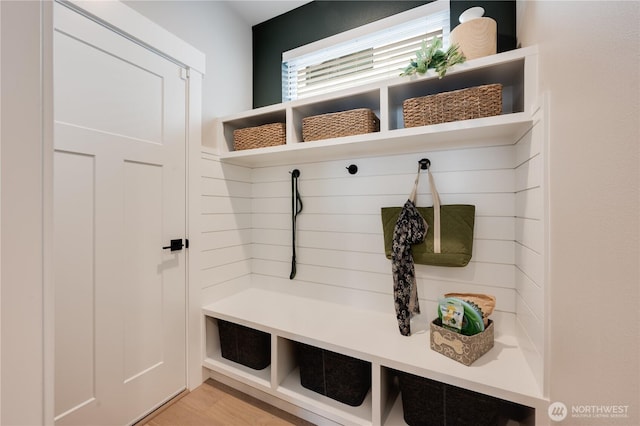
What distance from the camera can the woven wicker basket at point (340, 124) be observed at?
1.48 metres

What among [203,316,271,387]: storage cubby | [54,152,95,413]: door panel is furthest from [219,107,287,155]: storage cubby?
[203,316,271,387]: storage cubby

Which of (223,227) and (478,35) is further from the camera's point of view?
(223,227)

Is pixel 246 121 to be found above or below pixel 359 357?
above

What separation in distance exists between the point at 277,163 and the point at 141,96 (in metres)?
0.92

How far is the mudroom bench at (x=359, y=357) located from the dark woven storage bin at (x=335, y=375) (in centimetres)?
4

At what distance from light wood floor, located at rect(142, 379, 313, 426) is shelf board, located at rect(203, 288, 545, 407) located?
0.47 metres

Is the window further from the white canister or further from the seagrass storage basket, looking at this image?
the seagrass storage basket

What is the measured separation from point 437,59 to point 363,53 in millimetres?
782

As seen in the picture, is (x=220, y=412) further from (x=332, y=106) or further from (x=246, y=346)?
(x=332, y=106)

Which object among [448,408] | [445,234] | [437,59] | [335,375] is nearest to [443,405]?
[448,408]

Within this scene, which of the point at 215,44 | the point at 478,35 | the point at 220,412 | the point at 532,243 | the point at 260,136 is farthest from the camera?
the point at 215,44

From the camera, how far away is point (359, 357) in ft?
4.27

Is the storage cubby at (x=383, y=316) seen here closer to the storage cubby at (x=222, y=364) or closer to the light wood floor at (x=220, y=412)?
the storage cubby at (x=222, y=364)

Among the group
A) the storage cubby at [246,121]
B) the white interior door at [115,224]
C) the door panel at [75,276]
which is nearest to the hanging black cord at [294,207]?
the storage cubby at [246,121]
